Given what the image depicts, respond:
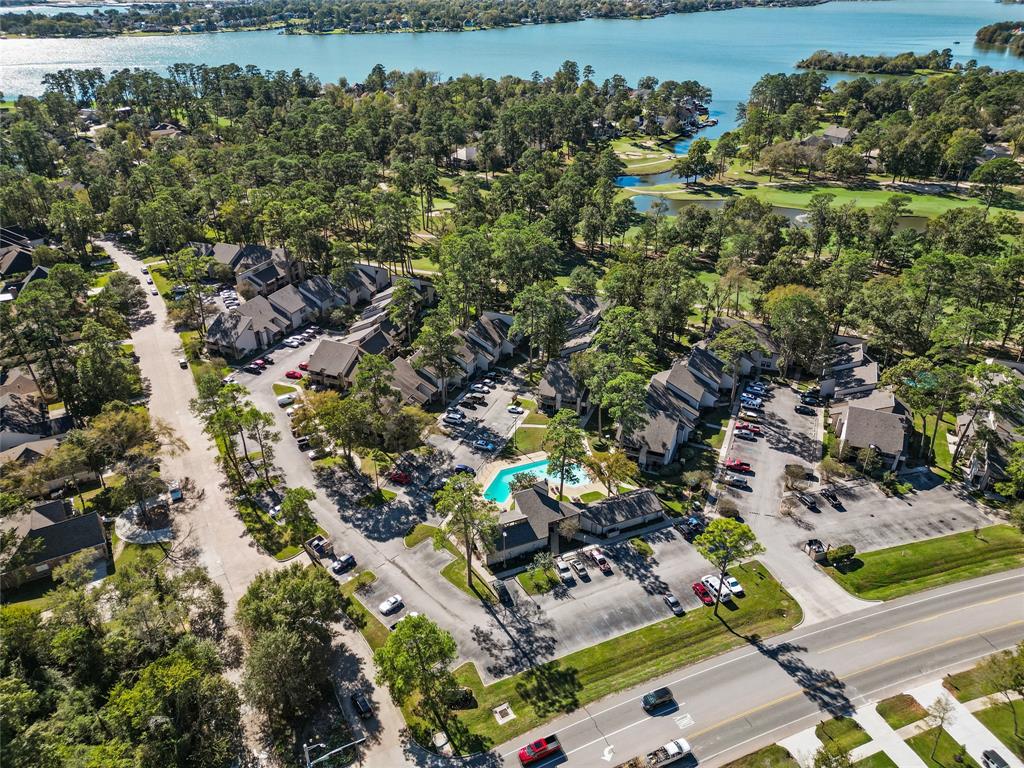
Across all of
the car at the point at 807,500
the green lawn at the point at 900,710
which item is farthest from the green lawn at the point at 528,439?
the green lawn at the point at 900,710

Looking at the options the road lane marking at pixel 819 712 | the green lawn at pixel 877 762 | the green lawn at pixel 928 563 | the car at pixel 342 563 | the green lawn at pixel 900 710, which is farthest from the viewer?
the car at pixel 342 563

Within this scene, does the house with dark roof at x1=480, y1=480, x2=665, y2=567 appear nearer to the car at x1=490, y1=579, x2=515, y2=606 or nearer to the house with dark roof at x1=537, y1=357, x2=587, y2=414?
the car at x1=490, y1=579, x2=515, y2=606

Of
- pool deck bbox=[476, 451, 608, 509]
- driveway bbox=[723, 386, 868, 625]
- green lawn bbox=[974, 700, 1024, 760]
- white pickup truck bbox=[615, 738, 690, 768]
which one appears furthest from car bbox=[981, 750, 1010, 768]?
pool deck bbox=[476, 451, 608, 509]

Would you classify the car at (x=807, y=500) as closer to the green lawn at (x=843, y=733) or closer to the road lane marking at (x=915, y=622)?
the road lane marking at (x=915, y=622)

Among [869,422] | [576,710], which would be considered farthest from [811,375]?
[576,710]

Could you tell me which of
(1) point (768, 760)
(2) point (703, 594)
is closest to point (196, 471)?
(2) point (703, 594)

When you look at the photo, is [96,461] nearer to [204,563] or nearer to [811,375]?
[204,563]
